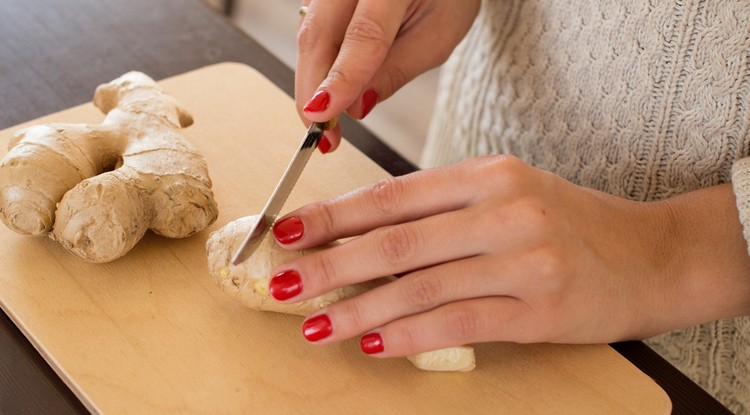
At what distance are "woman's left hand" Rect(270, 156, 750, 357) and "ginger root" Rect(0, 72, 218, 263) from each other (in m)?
0.14

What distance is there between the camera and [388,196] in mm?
753

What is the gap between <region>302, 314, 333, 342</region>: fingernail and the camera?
723 mm

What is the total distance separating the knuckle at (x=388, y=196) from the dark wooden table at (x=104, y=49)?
30 centimetres

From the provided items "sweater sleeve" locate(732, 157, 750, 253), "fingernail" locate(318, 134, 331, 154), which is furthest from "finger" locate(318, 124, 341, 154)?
"sweater sleeve" locate(732, 157, 750, 253)

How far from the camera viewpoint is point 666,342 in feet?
3.39

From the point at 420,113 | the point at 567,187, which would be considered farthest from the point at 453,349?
the point at 420,113

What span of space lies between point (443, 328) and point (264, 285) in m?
0.17

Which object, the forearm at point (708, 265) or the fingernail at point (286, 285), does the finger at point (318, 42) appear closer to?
the fingernail at point (286, 285)

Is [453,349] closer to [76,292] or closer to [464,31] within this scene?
[76,292]

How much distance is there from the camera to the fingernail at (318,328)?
72 centimetres

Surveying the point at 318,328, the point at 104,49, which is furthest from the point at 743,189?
the point at 104,49

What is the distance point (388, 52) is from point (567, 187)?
1.04ft

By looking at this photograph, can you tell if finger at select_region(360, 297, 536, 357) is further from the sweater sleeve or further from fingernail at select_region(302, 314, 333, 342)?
the sweater sleeve

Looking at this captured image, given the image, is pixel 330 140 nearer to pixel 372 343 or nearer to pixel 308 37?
pixel 308 37
